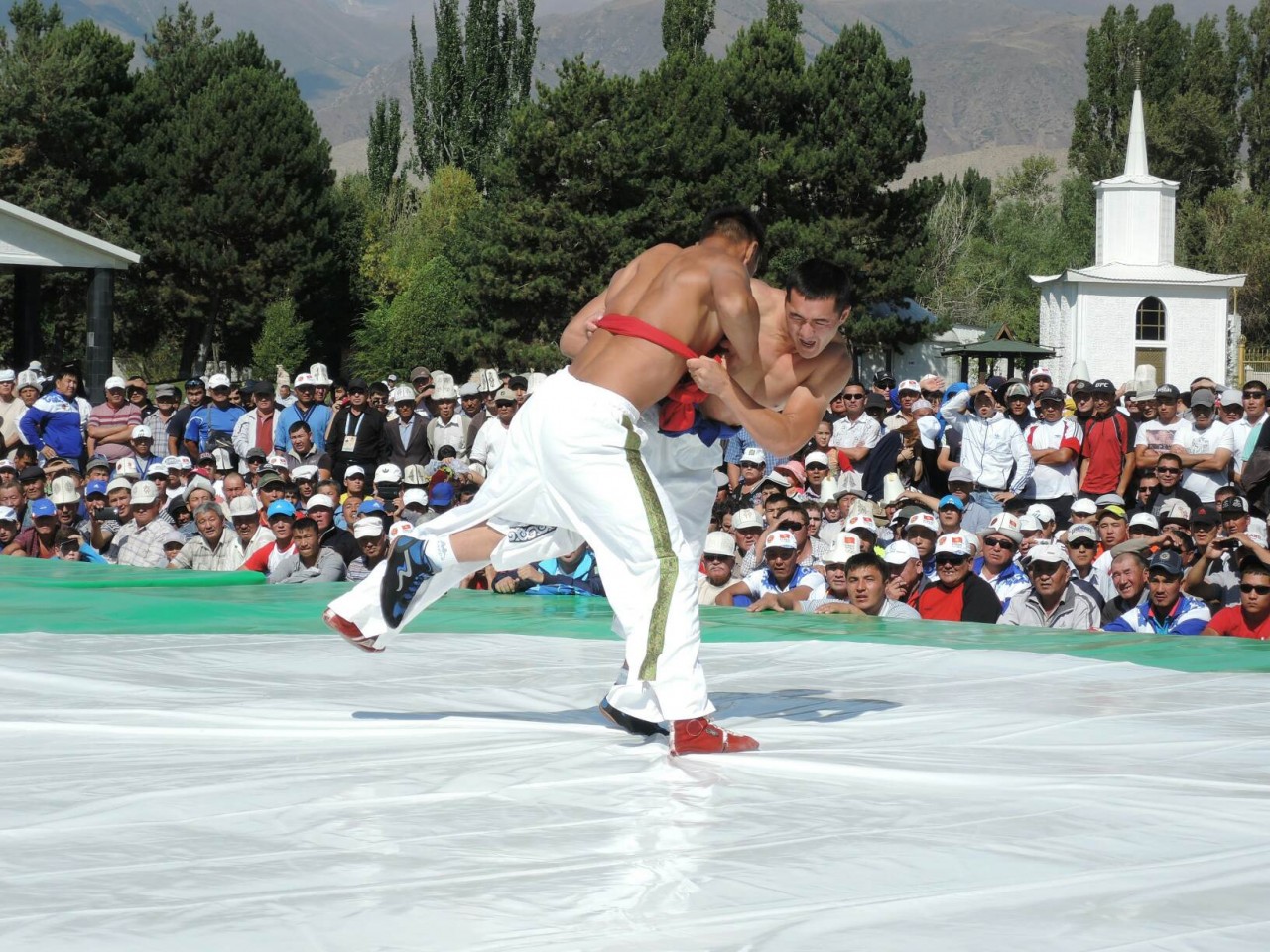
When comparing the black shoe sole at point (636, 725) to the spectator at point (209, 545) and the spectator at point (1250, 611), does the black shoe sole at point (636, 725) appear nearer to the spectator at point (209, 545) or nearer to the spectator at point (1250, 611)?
the spectator at point (1250, 611)

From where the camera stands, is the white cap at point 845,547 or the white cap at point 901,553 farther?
the white cap at point 901,553

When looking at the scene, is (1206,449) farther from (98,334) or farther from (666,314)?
(98,334)

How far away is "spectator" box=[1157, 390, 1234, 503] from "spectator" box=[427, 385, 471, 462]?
202 inches

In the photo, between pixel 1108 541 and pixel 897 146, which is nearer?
pixel 1108 541

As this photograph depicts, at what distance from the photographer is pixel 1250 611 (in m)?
6.71

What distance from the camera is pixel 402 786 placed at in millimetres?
3607

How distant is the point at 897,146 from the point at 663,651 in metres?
32.7

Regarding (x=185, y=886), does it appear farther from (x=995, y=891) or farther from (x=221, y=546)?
(x=221, y=546)

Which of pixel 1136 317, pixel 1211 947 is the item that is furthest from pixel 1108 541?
pixel 1136 317

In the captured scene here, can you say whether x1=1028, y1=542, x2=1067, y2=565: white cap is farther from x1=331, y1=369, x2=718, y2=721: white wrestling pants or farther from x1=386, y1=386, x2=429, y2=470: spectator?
x1=386, y1=386, x2=429, y2=470: spectator

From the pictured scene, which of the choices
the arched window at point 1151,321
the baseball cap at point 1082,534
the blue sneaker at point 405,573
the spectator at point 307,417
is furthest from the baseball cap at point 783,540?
the arched window at point 1151,321

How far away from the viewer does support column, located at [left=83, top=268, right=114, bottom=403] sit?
1782cm

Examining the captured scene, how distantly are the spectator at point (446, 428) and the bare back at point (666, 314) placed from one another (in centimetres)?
798

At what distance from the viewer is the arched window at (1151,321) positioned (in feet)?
127
